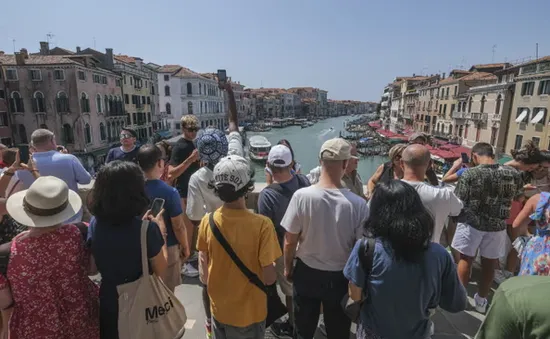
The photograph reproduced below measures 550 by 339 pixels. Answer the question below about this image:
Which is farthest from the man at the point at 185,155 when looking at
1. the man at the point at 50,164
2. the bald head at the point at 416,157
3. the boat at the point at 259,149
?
the boat at the point at 259,149

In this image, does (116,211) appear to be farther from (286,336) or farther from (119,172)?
(286,336)

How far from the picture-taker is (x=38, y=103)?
26797mm

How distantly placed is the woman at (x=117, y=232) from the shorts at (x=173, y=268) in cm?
63

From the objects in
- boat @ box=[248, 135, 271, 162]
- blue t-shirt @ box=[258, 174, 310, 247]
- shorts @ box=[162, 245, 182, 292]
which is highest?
blue t-shirt @ box=[258, 174, 310, 247]

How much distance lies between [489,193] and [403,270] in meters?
1.67

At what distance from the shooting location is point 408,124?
59.6 metres

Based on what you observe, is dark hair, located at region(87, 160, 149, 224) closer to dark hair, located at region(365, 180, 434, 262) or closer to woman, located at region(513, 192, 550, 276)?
dark hair, located at region(365, 180, 434, 262)

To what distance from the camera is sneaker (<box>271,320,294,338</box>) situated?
8.69 feet

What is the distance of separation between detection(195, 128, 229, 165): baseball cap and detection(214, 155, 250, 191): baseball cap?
3.44ft

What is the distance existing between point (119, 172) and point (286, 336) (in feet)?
6.21

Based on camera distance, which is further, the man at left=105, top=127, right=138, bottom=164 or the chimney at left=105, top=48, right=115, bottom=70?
the chimney at left=105, top=48, right=115, bottom=70

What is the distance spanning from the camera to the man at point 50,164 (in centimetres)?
314

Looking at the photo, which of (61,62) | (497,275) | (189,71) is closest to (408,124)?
(189,71)

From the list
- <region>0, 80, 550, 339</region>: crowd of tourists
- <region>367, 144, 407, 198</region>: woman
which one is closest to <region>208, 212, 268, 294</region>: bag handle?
<region>0, 80, 550, 339</region>: crowd of tourists
